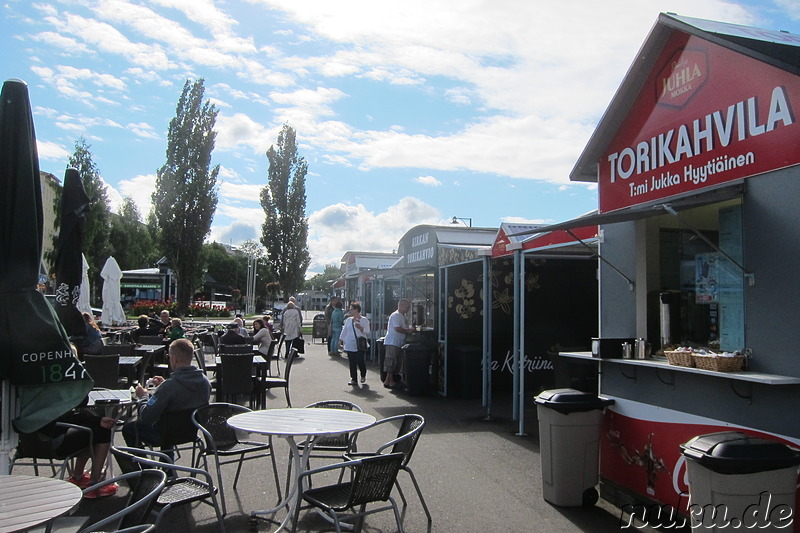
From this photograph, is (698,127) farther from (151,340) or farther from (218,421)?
(151,340)

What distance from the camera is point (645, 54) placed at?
5535 mm

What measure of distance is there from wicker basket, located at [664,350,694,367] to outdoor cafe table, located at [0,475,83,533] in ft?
13.3

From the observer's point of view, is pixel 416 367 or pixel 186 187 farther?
pixel 186 187

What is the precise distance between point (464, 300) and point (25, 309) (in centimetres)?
845

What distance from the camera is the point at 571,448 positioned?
5.39 meters

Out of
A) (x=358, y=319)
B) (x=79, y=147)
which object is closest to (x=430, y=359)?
(x=358, y=319)

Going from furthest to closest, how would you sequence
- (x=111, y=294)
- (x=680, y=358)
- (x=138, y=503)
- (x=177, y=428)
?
1. (x=111, y=294)
2. (x=177, y=428)
3. (x=680, y=358)
4. (x=138, y=503)

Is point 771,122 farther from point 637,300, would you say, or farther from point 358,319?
point 358,319

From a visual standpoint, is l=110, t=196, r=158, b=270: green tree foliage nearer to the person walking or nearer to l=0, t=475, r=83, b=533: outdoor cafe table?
the person walking

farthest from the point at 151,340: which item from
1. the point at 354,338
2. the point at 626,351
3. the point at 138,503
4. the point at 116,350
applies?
the point at 138,503

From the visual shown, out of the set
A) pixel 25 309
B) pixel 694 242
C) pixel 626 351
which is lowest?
pixel 626 351

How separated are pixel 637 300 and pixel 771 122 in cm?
195

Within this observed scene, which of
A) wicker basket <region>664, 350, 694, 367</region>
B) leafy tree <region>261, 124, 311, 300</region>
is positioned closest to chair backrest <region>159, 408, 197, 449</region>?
wicker basket <region>664, 350, 694, 367</region>

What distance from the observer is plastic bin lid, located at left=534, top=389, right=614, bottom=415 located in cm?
540
